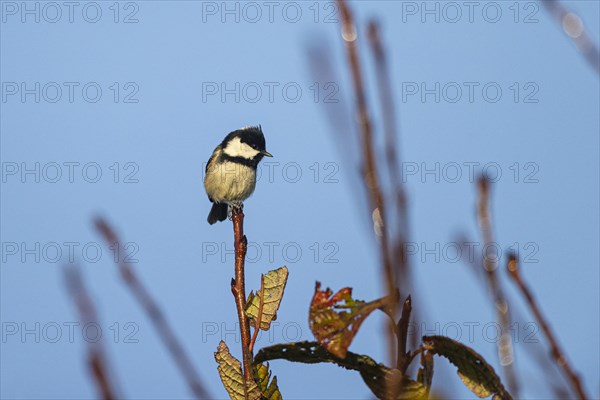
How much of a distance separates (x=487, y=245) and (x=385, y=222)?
17 centimetres

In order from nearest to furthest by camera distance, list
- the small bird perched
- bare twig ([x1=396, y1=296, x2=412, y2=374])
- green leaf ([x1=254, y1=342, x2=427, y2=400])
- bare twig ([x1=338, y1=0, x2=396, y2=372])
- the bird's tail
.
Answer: bare twig ([x1=338, y1=0, x2=396, y2=372]), bare twig ([x1=396, y1=296, x2=412, y2=374]), green leaf ([x1=254, y1=342, x2=427, y2=400]), the small bird perched, the bird's tail

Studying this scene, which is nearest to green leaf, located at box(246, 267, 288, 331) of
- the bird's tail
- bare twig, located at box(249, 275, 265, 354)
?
bare twig, located at box(249, 275, 265, 354)

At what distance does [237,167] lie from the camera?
30.0ft

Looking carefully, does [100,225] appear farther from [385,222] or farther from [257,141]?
[257,141]

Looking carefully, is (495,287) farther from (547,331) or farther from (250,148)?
(250,148)

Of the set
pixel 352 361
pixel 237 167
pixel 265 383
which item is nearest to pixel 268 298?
pixel 265 383

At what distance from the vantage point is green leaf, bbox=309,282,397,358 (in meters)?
1.69

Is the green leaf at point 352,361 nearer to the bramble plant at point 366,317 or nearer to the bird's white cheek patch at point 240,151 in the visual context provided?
the bramble plant at point 366,317

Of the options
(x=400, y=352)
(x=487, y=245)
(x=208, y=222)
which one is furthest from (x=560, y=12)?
(x=208, y=222)

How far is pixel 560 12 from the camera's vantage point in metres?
1.29

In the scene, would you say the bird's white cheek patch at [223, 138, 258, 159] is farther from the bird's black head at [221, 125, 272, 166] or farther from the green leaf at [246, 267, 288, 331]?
the green leaf at [246, 267, 288, 331]

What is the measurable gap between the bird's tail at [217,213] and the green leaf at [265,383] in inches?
319

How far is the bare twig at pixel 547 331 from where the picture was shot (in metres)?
1.11

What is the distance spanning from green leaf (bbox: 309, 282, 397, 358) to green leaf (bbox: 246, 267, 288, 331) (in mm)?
457
